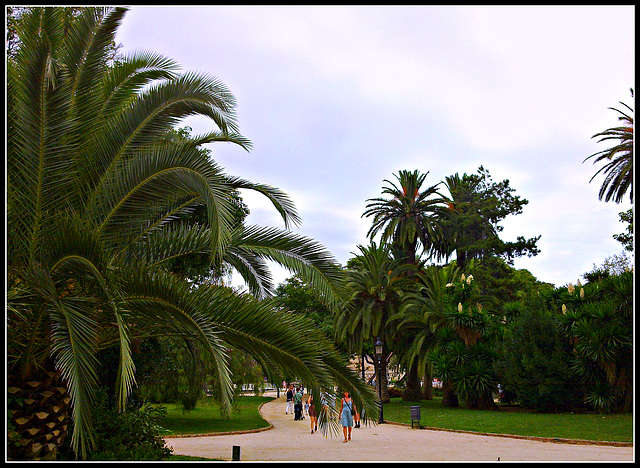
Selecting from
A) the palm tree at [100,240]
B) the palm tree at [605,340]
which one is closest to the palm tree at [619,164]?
the palm tree at [605,340]

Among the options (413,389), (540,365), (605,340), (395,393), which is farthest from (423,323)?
(395,393)

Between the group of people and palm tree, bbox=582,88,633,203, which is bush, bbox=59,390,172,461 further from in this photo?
palm tree, bbox=582,88,633,203

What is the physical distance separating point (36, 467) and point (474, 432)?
576 inches

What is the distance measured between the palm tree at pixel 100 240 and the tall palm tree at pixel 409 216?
32.5 m

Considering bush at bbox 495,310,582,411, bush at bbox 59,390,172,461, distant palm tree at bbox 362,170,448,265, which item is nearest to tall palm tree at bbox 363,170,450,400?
distant palm tree at bbox 362,170,448,265

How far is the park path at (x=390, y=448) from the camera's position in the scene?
40.2 feet

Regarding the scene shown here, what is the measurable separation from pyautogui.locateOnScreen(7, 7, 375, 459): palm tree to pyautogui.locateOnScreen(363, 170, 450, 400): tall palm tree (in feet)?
107

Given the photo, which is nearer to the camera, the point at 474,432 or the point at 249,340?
the point at 249,340

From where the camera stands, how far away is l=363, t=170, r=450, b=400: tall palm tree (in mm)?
41500

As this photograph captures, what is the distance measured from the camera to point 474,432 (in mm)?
18828

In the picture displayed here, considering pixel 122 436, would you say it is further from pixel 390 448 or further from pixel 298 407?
pixel 298 407

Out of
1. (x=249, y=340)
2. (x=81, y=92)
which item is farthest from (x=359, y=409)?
(x=81, y=92)

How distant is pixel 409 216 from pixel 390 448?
28837 millimetres

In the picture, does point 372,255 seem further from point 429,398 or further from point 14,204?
point 14,204
